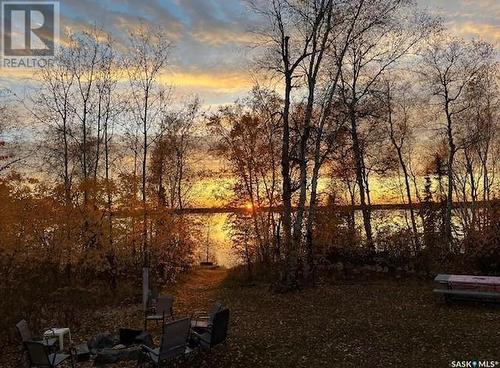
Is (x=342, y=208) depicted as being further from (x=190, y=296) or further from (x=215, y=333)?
(x=215, y=333)


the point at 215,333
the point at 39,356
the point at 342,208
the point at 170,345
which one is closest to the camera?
the point at 39,356

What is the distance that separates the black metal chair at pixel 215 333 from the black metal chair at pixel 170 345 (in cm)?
54

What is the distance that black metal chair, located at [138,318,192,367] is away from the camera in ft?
18.7

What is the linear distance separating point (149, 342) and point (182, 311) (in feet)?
12.9

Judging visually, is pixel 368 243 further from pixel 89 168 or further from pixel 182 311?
pixel 89 168

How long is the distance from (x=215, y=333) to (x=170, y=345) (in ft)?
3.29

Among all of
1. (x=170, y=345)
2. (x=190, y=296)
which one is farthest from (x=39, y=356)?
(x=190, y=296)

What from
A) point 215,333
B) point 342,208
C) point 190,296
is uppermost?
point 342,208

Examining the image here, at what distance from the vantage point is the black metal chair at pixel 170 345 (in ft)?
18.7

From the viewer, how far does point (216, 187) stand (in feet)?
66.0

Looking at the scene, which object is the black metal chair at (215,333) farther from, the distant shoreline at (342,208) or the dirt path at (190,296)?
the distant shoreline at (342,208)

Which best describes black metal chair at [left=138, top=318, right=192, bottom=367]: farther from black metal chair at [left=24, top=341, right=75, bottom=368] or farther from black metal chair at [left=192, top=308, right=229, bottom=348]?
black metal chair at [left=24, top=341, right=75, bottom=368]

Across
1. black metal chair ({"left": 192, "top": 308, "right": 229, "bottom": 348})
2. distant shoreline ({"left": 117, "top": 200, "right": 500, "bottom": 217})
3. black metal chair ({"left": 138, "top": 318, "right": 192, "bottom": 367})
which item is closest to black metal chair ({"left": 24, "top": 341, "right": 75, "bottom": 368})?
black metal chair ({"left": 138, "top": 318, "right": 192, "bottom": 367})

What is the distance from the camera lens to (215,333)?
21.8 ft
